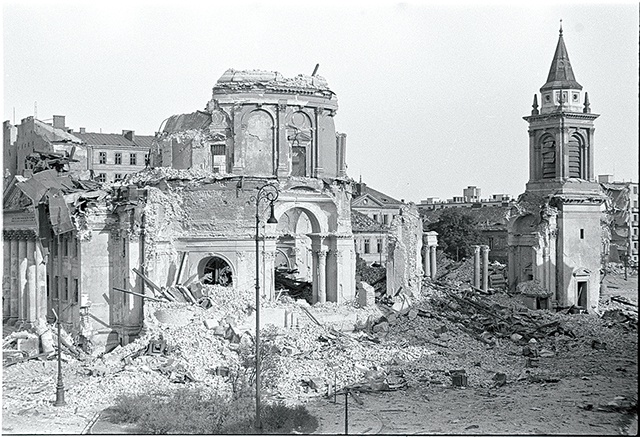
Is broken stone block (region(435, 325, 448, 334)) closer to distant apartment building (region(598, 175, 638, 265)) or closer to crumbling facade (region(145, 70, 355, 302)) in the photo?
crumbling facade (region(145, 70, 355, 302))

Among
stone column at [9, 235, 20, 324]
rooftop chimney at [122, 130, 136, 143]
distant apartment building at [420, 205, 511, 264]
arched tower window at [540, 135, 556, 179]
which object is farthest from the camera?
distant apartment building at [420, 205, 511, 264]

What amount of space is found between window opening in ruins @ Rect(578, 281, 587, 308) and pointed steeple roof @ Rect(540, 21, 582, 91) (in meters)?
9.95

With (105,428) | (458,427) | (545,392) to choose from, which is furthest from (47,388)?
(545,392)

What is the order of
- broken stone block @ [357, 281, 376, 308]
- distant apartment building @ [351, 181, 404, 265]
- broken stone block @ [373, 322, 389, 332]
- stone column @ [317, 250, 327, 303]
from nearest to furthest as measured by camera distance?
1. broken stone block @ [373, 322, 389, 332]
2. broken stone block @ [357, 281, 376, 308]
3. stone column @ [317, 250, 327, 303]
4. distant apartment building @ [351, 181, 404, 265]

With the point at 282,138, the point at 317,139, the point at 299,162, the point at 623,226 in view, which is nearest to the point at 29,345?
the point at 282,138

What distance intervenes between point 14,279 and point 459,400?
79.6ft

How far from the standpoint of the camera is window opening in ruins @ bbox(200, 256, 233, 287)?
38.7 m

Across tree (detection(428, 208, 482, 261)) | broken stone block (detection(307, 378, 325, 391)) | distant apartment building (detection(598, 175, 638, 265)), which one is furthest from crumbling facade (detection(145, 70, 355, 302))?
distant apartment building (detection(598, 175, 638, 265))

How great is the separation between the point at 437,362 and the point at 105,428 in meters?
12.8

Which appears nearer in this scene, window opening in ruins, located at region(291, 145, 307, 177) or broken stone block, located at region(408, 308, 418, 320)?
broken stone block, located at region(408, 308, 418, 320)

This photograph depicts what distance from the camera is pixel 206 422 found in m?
22.7

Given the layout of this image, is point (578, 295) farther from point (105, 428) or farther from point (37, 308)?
point (105, 428)

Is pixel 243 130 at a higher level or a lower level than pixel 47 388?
higher

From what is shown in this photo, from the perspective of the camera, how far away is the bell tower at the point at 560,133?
153 ft
